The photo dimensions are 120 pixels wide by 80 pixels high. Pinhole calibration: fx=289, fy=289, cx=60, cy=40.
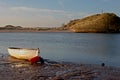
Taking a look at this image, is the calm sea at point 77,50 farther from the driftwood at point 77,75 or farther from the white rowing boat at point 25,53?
the driftwood at point 77,75

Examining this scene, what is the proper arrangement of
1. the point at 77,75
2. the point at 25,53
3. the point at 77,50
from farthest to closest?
the point at 77,50 → the point at 25,53 → the point at 77,75

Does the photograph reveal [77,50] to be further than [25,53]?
Yes

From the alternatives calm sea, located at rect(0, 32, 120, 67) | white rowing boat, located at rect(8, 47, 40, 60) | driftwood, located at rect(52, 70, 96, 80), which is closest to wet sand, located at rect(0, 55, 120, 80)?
driftwood, located at rect(52, 70, 96, 80)

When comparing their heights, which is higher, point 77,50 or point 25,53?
point 25,53

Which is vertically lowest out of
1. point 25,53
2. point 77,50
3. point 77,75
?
point 77,75

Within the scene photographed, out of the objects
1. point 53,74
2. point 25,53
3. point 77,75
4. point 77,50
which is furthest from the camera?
point 77,50

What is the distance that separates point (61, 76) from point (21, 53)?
14.4m

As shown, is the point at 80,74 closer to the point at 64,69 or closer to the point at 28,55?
the point at 64,69

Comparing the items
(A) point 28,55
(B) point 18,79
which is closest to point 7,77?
(B) point 18,79

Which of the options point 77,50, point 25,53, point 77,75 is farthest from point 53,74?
point 77,50

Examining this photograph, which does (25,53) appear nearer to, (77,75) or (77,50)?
(77,75)

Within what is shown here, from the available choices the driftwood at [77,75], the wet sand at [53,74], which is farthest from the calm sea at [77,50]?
the driftwood at [77,75]

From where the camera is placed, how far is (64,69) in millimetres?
31141

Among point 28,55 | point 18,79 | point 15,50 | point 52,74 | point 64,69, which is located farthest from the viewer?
point 15,50
